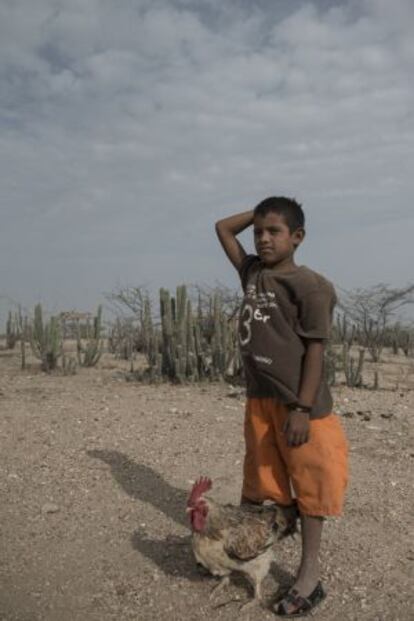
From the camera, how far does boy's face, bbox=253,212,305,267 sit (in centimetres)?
305

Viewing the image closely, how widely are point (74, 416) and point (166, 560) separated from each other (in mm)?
3141

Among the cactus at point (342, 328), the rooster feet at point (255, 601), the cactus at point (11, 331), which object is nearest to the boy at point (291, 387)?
the rooster feet at point (255, 601)

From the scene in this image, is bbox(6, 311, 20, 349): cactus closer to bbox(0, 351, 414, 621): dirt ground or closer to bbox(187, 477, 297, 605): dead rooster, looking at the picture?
bbox(0, 351, 414, 621): dirt ground

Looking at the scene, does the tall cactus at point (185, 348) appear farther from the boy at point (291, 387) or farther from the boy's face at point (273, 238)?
the boy's face at point (273, 238)

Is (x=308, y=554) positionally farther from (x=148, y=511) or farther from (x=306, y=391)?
Result: (x=148, y=511)

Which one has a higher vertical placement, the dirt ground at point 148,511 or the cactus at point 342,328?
the cactus at point 342,328

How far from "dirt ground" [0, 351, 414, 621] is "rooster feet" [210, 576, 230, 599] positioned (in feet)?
0.10

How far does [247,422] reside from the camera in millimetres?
3213

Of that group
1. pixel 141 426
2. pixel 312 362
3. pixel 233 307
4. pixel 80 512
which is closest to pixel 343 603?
pixel 312 362

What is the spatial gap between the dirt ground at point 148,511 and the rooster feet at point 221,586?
0.10 ft

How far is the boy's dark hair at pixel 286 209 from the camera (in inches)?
121

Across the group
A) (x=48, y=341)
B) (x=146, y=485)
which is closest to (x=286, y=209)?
(x=146, y=485)

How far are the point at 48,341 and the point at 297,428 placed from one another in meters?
7.82

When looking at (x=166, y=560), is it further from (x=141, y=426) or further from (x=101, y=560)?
(x=141, y=426)
